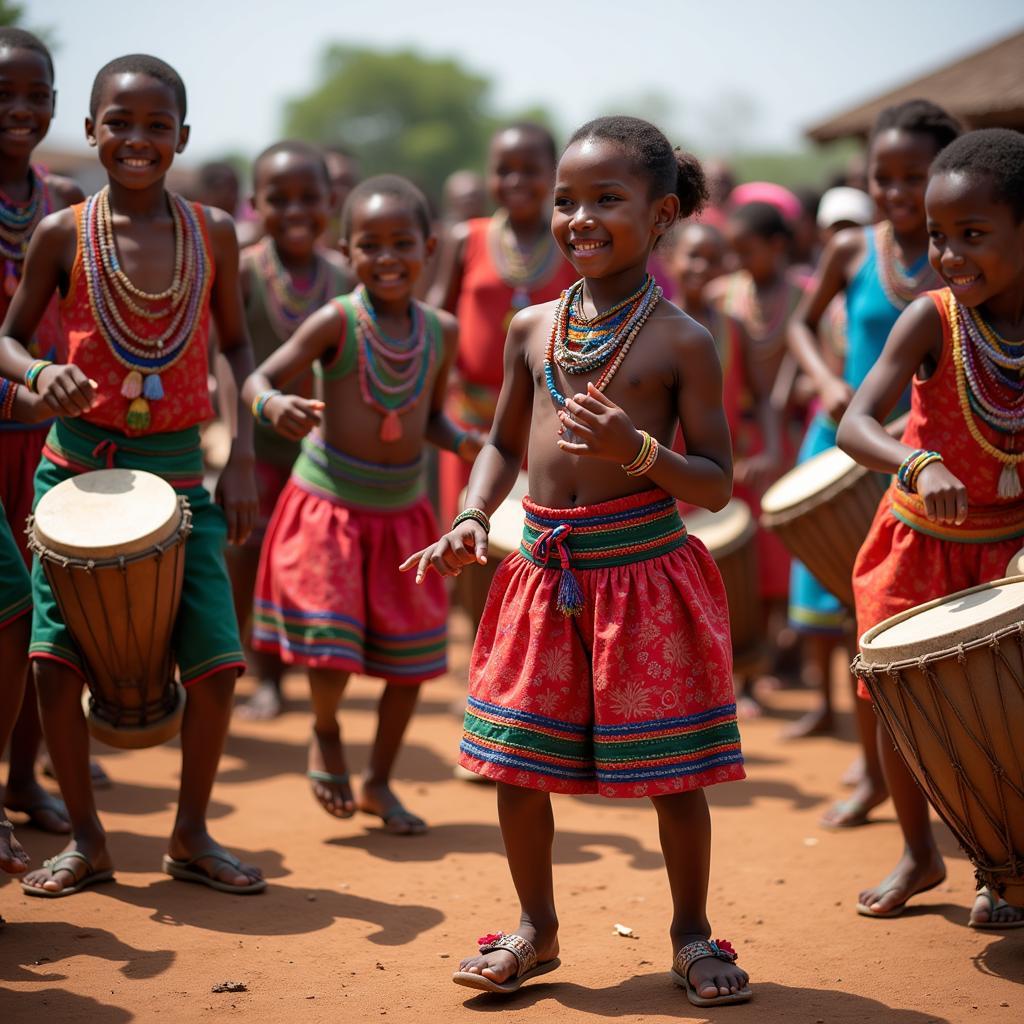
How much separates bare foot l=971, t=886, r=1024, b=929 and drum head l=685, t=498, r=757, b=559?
256 centimetres

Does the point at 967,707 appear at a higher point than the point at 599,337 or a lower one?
lower

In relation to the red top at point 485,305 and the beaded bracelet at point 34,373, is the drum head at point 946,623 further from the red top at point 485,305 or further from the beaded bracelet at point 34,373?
the red top at point 485,305

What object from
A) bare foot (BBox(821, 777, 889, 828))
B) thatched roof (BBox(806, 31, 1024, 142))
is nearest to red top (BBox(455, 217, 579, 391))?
bare foot (BBox(821, 777, 889, 828))

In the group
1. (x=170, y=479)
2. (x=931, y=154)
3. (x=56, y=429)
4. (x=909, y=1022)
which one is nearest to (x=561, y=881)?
(x=909, y=1022)

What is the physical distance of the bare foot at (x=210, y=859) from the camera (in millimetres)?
4363

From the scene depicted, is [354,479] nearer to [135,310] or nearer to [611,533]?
[135,310]

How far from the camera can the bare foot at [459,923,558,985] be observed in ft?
11.6

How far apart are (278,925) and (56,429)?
1635 millimetres

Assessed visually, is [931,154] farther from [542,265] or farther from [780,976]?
[780,976]

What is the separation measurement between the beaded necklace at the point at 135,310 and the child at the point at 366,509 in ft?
2.19

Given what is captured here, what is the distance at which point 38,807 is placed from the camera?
489 centimetres

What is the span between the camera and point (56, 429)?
4438 millimetres

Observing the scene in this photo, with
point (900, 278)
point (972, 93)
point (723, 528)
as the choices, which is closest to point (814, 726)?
point (723, 528)

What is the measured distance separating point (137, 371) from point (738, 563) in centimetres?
327
